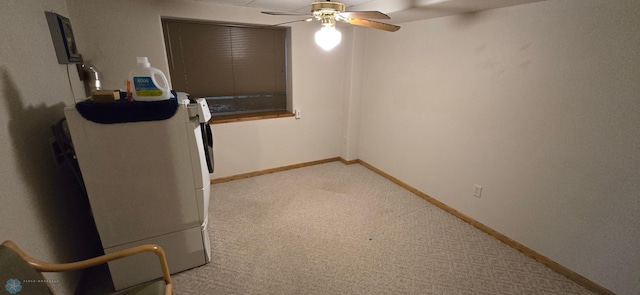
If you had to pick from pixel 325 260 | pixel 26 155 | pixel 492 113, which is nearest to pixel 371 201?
pixel 325 260

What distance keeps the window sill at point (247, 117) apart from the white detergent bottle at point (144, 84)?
5.12ft

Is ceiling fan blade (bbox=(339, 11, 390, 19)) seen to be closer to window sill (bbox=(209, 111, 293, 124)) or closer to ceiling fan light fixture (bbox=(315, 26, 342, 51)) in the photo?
ceiling fan light fixture (bbox=(315, 26, 342, 51))

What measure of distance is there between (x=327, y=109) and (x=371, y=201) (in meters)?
1.48

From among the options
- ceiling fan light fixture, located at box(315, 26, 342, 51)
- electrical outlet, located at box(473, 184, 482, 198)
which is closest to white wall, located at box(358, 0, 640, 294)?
electrical outlet, located at box(473, 184, 482, 198)

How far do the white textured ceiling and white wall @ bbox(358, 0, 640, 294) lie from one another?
14 cm

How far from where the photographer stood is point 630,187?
1.58 m

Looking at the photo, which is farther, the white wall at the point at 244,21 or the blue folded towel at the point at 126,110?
the white wall at the point at 244,21

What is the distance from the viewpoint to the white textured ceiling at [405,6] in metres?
1.95

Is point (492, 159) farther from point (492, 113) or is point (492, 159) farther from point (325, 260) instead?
point (325, 260)

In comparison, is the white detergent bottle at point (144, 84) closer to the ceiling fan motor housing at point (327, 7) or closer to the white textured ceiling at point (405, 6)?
the ceiling fan motor housing at point (327, 7)

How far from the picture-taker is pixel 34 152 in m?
1.41

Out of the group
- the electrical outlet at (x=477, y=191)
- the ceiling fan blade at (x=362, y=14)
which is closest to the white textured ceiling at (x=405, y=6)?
the ceiling fan blade at (x=362, y=14)

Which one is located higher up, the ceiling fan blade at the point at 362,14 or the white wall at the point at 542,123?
the ceiling fan blade at the point at 362,14

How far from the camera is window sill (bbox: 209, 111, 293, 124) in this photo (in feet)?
10.1
